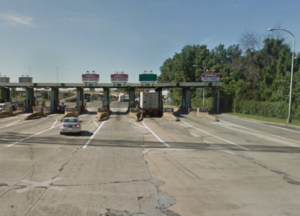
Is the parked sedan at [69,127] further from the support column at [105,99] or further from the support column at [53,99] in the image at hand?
the support column at [53,99]

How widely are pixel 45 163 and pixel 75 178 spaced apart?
2.73m

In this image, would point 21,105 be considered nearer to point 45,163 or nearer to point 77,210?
point 45,163

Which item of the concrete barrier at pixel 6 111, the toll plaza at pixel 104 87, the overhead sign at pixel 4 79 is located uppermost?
the overhead sign at pixel 4 79

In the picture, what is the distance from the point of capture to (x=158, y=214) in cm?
538

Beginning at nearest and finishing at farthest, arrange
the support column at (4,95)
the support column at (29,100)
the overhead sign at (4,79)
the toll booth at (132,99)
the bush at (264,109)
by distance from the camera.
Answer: the bush at (264,109)
the toll booth at (132,99)
the overhead sign at (4,79)
the support column at (29,100)
the support column at (4,95)

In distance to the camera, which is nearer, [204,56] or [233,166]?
[233,166]

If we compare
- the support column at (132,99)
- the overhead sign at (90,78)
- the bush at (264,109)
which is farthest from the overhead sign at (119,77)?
the bush at (264,109)

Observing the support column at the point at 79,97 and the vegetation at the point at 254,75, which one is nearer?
the vegetation at the point at 254,75

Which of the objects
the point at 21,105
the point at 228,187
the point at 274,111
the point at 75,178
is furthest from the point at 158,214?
the point at 21,105

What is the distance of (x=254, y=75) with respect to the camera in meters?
53.2

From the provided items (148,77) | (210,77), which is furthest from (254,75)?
(148,77)

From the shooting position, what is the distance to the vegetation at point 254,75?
121 ft

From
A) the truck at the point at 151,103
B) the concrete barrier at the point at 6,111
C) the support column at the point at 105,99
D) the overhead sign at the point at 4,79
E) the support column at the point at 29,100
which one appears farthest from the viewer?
the support column at the point at 29,100

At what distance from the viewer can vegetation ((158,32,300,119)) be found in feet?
121
